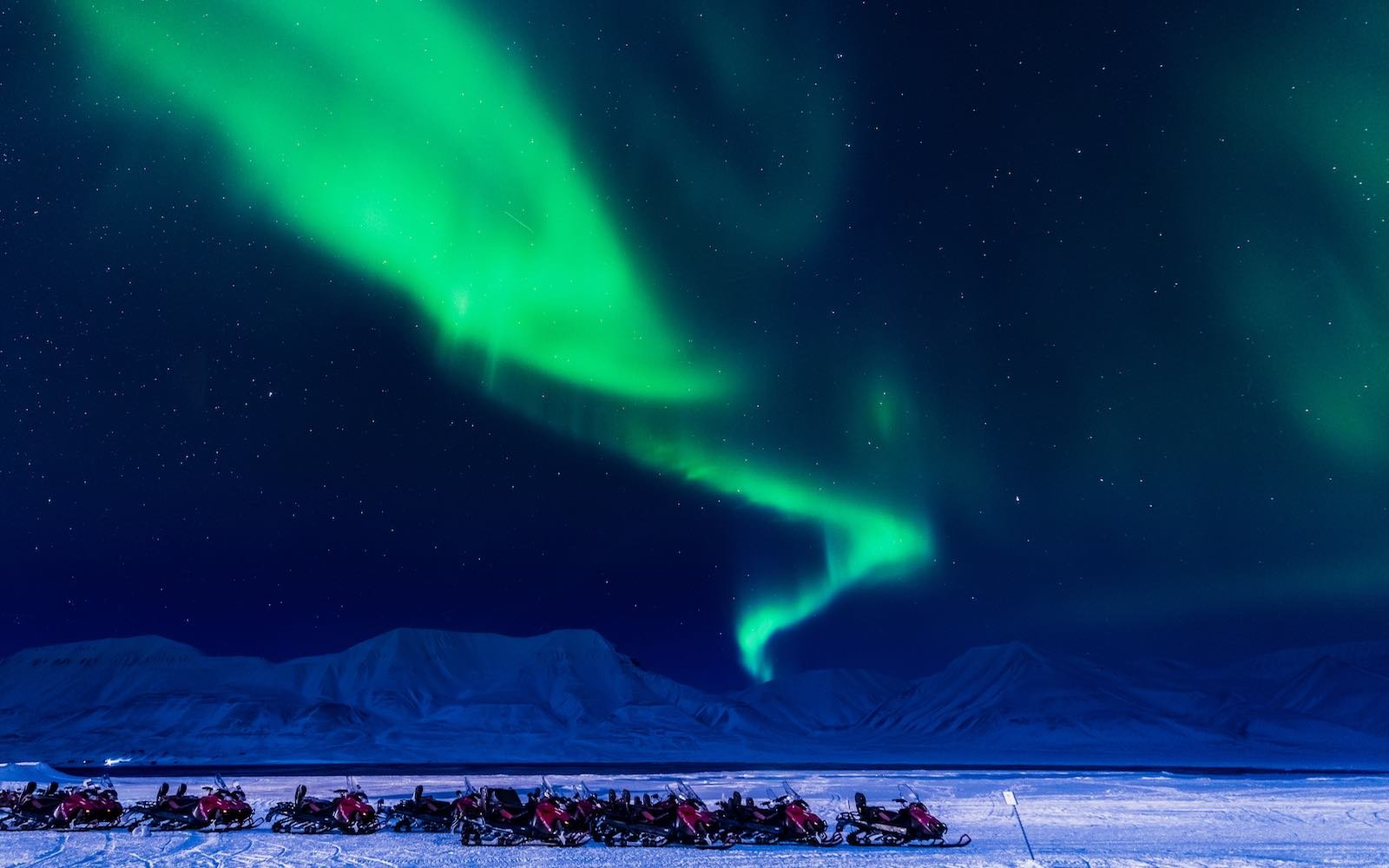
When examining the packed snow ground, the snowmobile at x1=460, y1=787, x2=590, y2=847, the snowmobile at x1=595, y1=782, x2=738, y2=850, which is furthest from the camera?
the snowmobile at x1=460, y1=787, x2=590, y2=847

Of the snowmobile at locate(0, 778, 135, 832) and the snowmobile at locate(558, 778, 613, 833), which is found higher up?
the snowmobile at locate(558, 778, 613, 833)

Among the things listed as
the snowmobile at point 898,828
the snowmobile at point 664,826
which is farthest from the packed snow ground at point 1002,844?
the snowmobile at point 664,826

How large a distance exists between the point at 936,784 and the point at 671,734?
150 meters

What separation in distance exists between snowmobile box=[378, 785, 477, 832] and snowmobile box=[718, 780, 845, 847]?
7.21 metres

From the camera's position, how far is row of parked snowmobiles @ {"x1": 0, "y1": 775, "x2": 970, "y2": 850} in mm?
24297

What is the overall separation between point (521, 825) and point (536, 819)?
551mm

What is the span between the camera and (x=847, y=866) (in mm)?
21062

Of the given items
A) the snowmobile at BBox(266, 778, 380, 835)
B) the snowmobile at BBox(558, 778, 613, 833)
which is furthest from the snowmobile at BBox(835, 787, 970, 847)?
the snowmobile at BBox(266, 778, 380, 835)

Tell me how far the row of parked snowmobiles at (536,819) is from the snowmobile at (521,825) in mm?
24

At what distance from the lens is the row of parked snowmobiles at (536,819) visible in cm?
2430

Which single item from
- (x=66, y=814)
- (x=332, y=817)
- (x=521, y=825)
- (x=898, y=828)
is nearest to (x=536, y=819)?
(x=521, y=825)

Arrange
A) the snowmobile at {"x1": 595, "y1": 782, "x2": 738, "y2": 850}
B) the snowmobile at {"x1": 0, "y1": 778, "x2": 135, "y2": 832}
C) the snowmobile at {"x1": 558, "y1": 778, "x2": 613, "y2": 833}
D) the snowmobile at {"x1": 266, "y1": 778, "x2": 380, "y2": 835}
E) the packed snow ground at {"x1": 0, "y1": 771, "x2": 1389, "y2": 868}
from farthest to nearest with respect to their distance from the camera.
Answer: the snowmobile at {"x1": 0, "y1": 778, "x2": 135, "y2": 832} < the snowmobile at {"x1": 266, "y1": 778, "x2": 380, "y2": 835} < the snowmobile at {"x1": 558, "y1": 778, "x2": 613, "y2": 833} < the snowmobile at {"x1": 595, "y1": 782, "x2": 738, "y2": 850} < the packed snow ground at {"x1": 0, "y1": 771, "x2": 1389, "y2": 868}

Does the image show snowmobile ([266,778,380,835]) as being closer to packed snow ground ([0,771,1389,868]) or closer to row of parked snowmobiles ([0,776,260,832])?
packed snow ground ([0,771,1389,868])

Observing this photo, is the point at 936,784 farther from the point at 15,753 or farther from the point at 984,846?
the point at 15,753
